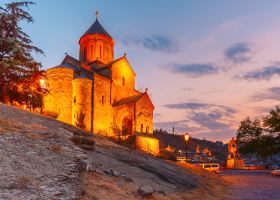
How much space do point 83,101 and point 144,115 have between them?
886 centimetres

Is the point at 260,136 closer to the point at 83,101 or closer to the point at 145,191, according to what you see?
the point at 83,101

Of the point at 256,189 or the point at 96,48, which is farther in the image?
the point at 96,48

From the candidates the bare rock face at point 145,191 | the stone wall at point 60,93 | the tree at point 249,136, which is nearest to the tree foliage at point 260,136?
the tree at point 249,136

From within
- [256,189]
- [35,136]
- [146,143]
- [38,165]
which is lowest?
[256,189]

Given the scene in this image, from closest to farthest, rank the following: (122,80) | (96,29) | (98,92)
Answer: (98,92) < (122,80) < (96,29)

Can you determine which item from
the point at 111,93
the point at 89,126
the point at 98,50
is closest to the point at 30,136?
the point at 89,126

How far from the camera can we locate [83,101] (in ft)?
134

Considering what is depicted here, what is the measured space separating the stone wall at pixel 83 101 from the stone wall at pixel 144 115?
21.5 feet

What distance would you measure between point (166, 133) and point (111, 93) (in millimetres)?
83445

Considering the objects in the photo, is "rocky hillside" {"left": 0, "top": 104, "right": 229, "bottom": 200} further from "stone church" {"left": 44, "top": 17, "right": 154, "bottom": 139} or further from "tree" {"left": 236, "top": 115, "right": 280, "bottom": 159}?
"tree" {"left": 236, "top": 115, "right": 280, "bottom": 159}

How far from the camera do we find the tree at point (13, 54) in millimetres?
25094

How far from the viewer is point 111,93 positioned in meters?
45.0

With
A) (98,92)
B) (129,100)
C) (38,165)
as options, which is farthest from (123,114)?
(38,165)

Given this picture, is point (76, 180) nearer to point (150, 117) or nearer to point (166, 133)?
point (150, 117)
